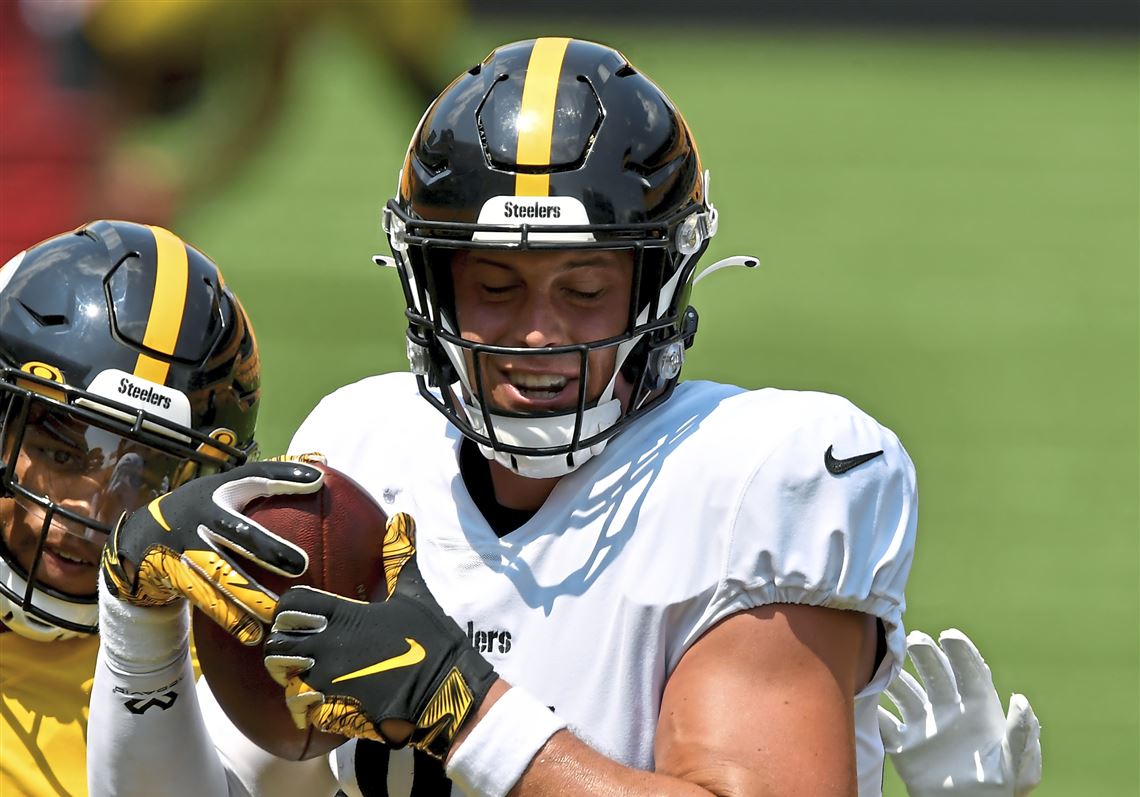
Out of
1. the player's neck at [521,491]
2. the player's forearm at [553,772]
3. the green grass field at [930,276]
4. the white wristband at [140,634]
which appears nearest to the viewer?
the player's forearm at [553,772]

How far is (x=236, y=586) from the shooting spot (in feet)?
6.41

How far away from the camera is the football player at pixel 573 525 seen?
1.93 metres

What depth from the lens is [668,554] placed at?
6.88ft

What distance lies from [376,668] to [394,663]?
0.02 metres

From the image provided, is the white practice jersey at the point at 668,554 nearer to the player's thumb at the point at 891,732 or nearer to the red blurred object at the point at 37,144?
the player's thumb at the point at 891,732

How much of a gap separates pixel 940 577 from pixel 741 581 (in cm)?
392

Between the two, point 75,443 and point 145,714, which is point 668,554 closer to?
point 145,714

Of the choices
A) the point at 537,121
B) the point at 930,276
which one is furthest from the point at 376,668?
the point at 930,276

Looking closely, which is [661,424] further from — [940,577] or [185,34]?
[185,34]

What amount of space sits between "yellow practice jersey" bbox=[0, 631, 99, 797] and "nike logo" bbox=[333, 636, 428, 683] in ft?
2.86

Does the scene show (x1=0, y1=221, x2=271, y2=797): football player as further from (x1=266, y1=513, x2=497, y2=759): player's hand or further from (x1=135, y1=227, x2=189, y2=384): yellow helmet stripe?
(x1=266, y1=513, x2=497, y2=759): player's hand

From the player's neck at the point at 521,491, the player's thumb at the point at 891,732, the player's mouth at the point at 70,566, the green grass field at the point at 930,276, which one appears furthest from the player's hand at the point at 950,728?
the green grass field at the point at 930,276

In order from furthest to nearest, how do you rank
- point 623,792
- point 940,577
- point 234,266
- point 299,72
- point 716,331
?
point 299,72 < point 234,266 < point 716,331 < point 940,577 < point 623,792

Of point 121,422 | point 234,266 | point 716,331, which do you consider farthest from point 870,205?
point 121,422
